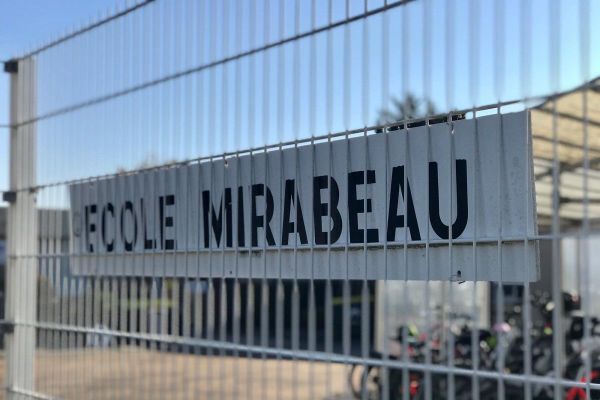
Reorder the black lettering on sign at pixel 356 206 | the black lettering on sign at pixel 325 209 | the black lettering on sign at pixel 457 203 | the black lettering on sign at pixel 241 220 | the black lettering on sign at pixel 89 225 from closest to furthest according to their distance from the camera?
the black lettering on sign at pixel 457 203 < the black lettering on sign at pixel 356 206 < the black lettering on sign at pixel 325 209 < the black lettering on sign at pixel 241 220 < the black lettering on sign at pixel 89 225

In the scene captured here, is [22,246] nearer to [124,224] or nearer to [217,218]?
[124,224]

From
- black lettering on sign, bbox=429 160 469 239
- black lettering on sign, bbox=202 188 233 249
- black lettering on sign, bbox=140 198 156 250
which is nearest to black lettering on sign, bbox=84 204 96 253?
black lettering on sign, bbox=140 198 156 250

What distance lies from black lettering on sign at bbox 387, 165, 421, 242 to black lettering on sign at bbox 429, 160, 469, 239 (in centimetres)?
8

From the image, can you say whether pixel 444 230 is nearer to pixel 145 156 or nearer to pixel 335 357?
pixel 335 357

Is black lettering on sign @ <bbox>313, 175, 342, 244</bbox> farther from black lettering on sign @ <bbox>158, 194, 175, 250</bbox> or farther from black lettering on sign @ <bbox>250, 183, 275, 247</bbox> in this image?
black lettering on sign @ <bbox>158, 194, 175, 250</bbox>

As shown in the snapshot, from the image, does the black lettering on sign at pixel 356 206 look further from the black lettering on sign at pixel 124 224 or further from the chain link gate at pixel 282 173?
the black lettering on sign at pixel 124 224

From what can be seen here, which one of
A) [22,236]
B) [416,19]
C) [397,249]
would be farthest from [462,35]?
[22,236]

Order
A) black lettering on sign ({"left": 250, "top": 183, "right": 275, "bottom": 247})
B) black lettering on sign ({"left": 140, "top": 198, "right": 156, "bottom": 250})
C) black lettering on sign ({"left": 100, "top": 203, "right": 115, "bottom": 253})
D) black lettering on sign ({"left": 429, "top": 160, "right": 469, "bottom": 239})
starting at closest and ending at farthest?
black lettering on sign ({"left": 429, "top": 160, "right": 469, "bottom": 239}) → black lettering on sign ({"left": 250, "top": 183, "right": 275, "bottom": 247}) → black lettering on sign ({"left": 140, "top": 198, "right": 156, "bottom": 250}) → black lettering on sign ({"left": 100, "top": 203, "right": 115, "bottom": 253})

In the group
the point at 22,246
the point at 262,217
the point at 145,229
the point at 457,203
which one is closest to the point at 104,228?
the point at 145,229

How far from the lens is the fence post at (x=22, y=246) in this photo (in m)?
5.18

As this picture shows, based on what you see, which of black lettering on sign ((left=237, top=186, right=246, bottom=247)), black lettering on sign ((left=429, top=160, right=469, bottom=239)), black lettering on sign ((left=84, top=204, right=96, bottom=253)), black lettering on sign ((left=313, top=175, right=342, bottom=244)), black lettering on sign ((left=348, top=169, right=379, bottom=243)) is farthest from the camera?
black lettering on sign ((left=84, top=204, right=96, bottom=253))

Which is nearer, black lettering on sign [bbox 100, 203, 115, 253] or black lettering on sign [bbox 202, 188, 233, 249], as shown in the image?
black lettering on sign [bbox 202, 188, 233, 249]

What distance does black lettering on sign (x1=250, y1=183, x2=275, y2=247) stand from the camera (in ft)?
11.1

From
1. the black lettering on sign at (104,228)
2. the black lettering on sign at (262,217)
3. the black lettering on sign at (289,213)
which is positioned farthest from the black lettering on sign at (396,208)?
the black lettering on sign at (104,228)
